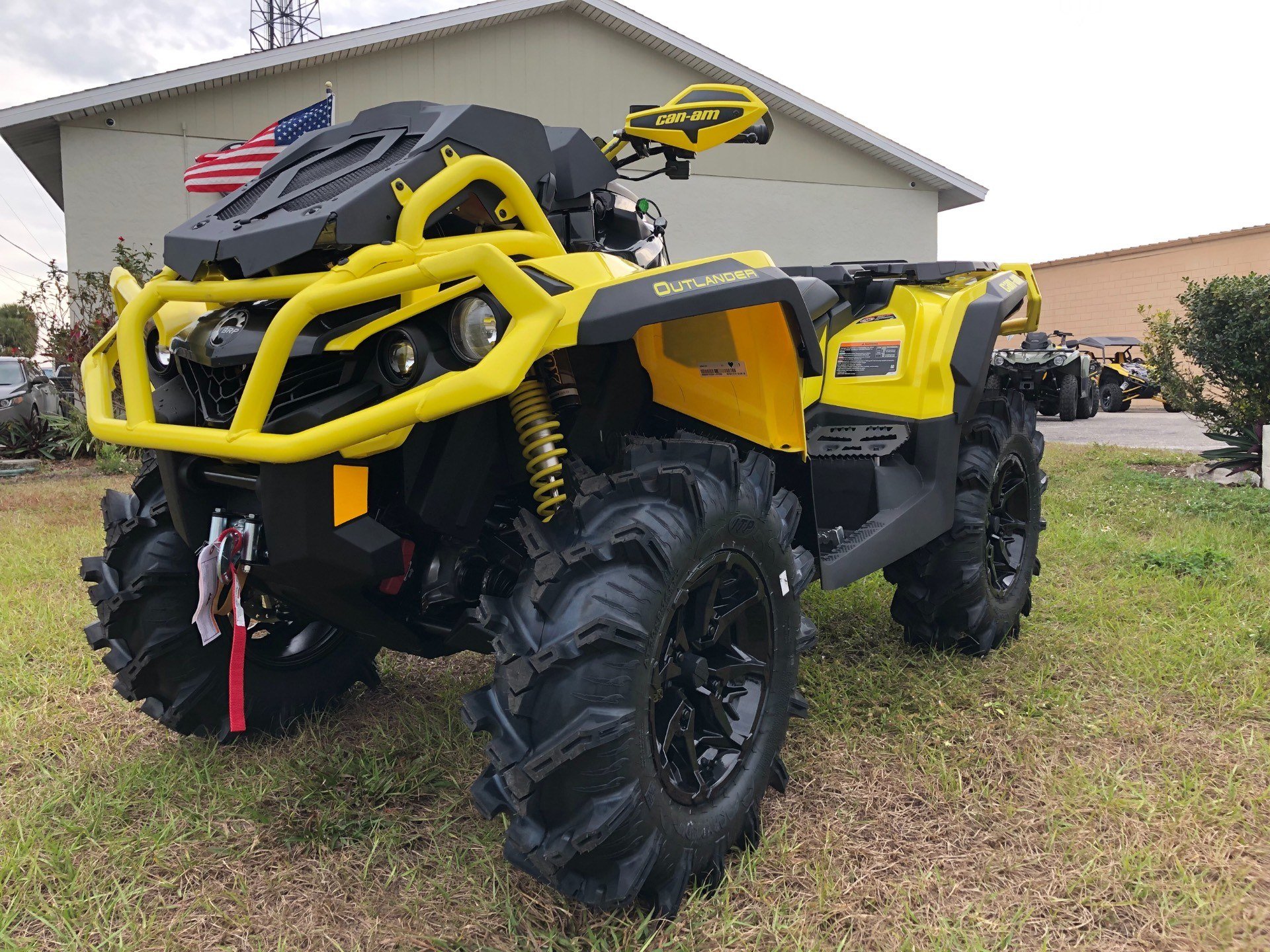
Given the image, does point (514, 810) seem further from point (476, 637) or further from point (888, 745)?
point (888, 745)

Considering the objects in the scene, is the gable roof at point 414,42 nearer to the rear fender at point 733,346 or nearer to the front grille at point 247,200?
the front grille at point 247,200

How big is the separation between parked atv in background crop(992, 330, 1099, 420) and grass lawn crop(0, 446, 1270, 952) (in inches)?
492

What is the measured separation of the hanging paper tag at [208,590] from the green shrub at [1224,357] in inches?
312

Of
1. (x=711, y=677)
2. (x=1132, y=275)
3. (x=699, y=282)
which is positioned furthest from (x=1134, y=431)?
(x=699, y=282)

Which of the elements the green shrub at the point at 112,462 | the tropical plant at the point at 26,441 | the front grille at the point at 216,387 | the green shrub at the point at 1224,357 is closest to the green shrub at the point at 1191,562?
the green shrub at the point at 1224,357

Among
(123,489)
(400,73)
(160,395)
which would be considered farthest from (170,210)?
(160,395)

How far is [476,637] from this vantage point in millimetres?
2090

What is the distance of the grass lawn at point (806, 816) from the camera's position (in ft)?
6.27

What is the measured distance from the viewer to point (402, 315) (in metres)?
1.65

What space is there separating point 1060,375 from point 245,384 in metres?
16.2

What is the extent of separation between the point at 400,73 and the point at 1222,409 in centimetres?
1049

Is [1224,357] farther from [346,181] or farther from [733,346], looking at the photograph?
[346,181]

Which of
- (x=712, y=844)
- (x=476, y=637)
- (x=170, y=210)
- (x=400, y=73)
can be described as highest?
(x=400, y=73)

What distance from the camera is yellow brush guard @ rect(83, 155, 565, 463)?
1565 mm
